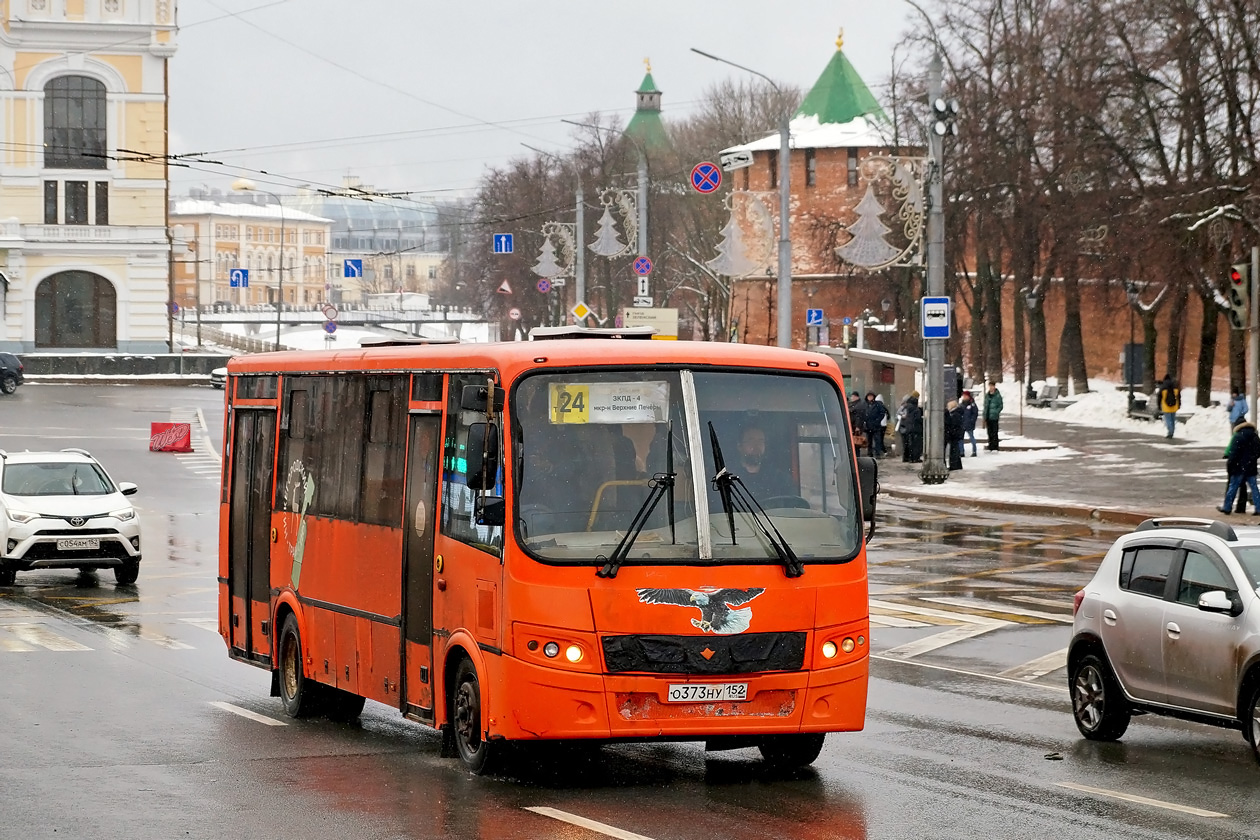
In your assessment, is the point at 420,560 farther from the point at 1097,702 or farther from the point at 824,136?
the point at 824,136

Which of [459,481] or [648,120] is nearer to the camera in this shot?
[459,481]

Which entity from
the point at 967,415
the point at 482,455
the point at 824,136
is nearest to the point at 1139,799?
the point at 482,455

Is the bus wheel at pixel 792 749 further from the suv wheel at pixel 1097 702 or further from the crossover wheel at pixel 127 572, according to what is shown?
the crossover wheel at pixel 127 572

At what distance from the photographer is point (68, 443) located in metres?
46.3

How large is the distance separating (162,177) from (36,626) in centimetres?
7298

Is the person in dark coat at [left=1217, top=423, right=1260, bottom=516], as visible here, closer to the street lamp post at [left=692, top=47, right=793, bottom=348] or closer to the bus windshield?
the street lamp post at [left=692, top=47, right=793, bottom=348]

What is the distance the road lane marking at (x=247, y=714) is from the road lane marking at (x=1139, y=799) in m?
5.29

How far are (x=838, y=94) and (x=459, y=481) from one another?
82.7 metres

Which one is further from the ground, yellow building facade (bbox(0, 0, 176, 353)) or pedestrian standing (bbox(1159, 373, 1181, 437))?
yellow building facade (bbox(0, 0, 176, 353))

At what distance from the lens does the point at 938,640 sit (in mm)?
16828

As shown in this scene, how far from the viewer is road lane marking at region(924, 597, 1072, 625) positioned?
18.2 metres

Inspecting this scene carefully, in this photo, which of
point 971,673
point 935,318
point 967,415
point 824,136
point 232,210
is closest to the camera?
point 971,673

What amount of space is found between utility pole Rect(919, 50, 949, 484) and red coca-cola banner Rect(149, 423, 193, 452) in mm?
18589

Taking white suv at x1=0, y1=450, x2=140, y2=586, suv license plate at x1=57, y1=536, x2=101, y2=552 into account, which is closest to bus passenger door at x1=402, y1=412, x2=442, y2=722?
white suv at x1=0, y1=450, x2=140, y2=586
